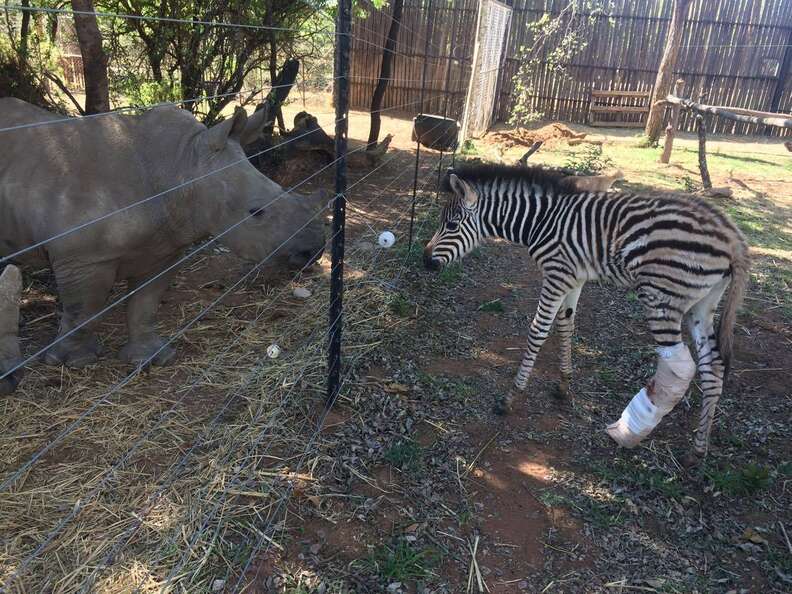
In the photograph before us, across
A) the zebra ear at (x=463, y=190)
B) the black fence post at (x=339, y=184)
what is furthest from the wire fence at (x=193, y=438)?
the zebra ear at (x=463, y=190)

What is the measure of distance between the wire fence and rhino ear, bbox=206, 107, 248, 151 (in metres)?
0.15

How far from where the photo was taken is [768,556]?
315 centimetres

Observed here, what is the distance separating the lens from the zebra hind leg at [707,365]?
3846 mm

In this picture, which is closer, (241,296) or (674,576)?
(674,576)

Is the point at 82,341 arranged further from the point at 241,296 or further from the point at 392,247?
the point at 392,247

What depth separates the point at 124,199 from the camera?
3.82 m

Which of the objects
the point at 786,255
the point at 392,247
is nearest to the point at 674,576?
the point at 392,247

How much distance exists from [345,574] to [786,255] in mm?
7592

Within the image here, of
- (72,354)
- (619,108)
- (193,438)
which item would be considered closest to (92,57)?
(72,354)

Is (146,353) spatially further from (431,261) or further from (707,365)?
(707,365)

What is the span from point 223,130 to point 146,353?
184 cm

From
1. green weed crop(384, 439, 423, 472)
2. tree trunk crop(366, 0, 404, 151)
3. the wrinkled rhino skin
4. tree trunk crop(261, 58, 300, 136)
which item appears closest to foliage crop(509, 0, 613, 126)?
tree trunk crop(366, 0, 404, 151)

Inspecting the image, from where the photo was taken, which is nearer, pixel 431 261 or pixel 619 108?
pixel 431 261

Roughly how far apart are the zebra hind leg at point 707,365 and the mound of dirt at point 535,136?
33.6 ft
